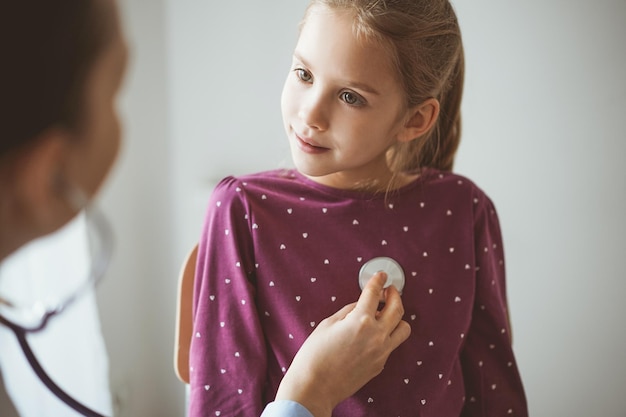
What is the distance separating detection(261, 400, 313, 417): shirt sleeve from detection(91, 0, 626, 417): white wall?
721 millimetres

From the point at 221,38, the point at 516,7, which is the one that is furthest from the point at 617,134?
the point at 221,38

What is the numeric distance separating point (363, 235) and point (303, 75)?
0.87 feet

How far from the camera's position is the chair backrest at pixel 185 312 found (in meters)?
1.00

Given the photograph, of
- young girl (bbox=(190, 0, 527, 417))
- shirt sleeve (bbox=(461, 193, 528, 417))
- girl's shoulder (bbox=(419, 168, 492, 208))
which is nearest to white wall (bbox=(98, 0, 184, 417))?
young girl (bbox=(190, 0, 527, 417))

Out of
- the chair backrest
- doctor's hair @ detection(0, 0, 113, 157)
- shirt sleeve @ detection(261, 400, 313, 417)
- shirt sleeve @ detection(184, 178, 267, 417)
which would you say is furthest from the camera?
the chair backrest

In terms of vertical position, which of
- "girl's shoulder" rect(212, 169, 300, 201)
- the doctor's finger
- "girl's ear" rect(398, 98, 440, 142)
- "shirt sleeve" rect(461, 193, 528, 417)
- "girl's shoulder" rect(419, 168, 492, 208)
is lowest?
"shirt sleeve" rect(461, 193, 528, 417)

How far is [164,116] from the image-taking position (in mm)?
1484

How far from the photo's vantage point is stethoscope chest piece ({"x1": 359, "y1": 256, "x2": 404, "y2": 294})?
0.94 m

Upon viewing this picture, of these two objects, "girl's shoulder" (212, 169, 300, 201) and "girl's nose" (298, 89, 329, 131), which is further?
"girl's shoulder" (212, 169, 300, 201)

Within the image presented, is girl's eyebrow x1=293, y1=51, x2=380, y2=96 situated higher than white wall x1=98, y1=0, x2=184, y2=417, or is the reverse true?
girl's eyebrow x1=293, y1=51, x2=380, y2=96

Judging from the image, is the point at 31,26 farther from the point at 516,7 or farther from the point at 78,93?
the point at 516,7

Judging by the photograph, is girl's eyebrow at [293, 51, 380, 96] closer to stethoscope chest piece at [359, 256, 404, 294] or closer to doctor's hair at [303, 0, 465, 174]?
doctor's hair at [303, 0, 465, 174]

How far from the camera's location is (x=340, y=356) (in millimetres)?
821

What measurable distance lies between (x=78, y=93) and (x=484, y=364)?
0.84 m
